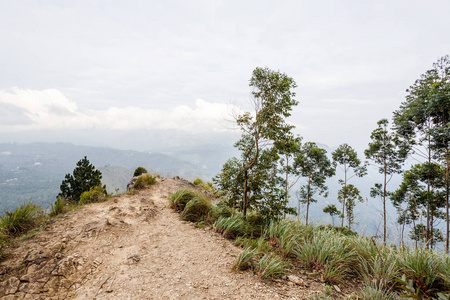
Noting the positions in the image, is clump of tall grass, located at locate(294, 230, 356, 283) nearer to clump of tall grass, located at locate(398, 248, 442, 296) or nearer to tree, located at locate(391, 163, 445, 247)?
clump of tall grass, located at locate(398, 248, 442, 296)

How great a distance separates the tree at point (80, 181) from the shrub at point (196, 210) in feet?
32.7

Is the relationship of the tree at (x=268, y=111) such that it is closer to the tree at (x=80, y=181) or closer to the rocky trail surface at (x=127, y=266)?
the rocky trail surface at (x=127, y=266)

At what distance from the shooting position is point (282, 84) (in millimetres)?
6094

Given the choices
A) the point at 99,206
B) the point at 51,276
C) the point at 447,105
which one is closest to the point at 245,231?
the point at 51,276

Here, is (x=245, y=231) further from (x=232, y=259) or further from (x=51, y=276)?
(x=51, y=276)

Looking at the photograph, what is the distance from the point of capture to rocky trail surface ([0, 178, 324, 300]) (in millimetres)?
3270

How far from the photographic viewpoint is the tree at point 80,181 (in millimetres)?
13852

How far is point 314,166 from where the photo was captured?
23.9 m

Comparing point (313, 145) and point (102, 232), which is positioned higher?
point (313, 145)

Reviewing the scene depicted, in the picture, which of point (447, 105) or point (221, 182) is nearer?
point (221, 182)

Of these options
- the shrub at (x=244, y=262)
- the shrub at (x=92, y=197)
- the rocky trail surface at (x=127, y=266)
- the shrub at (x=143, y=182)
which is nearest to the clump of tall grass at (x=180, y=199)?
the rocky trail surface at (x=127, y=266)

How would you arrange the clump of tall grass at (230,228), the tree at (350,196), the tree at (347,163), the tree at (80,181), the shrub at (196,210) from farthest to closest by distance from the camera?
the tree at (347,163) → the tree at (350,196) → the tree at (80,181) → the shrub at (196,210) → the clump of tall grass at (230,228)

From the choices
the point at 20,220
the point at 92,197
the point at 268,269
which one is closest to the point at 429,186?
the point at 268,269

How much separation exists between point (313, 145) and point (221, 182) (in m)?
19.8
